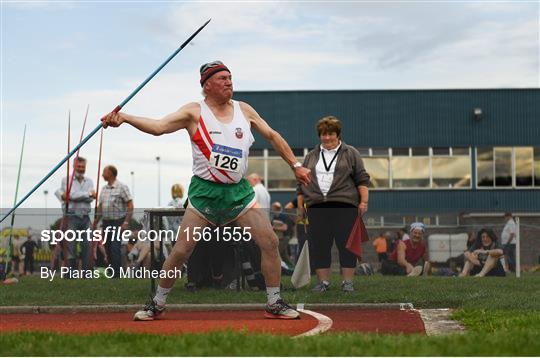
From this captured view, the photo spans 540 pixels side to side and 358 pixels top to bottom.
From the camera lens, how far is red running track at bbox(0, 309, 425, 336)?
8.38 metres

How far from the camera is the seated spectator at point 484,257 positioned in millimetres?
19312

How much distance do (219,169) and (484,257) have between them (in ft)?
38.4

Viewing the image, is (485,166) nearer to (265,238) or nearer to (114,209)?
→ (114,209)

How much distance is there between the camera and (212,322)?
29.9 ft

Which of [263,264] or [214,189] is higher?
[214,189]

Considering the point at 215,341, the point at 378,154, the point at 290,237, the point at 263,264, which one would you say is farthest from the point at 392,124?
the point at 215,341

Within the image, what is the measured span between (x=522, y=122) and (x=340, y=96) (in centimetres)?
793

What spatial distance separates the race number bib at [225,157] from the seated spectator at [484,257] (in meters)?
10.9

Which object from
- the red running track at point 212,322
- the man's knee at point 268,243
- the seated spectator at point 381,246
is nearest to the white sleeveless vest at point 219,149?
the man's knee at point 268,243

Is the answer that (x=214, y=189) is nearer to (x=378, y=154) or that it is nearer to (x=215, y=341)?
(x=215, y=341)

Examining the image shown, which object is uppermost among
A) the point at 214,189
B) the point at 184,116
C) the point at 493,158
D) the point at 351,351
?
the point at 493,158

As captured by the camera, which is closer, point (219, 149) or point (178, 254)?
point (219, 149)

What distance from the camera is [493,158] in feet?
147

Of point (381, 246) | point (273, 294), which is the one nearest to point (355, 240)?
point (273, 294)
